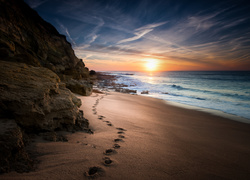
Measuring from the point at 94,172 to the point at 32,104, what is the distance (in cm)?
170

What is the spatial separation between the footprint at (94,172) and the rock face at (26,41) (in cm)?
389

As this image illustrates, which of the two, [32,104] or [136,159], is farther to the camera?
[32,104]

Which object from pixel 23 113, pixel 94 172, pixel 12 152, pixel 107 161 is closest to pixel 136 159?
pixel 107 161

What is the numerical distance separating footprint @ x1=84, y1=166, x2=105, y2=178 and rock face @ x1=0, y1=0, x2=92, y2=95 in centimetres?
389

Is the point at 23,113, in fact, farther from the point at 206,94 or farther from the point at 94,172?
the point at 206,94

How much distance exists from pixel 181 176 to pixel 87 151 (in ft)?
5.27

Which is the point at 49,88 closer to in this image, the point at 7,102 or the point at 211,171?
the point at 7,102

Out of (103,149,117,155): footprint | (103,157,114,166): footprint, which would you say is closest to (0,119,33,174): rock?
(103,157,114,166): footprint

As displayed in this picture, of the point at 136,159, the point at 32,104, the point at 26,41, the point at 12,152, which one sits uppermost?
the point at 26,41

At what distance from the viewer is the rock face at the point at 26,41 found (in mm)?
3729

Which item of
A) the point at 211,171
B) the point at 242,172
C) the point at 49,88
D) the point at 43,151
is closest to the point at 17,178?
the point at 43,151

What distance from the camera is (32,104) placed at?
7.11 ft

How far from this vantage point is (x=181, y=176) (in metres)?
1.79

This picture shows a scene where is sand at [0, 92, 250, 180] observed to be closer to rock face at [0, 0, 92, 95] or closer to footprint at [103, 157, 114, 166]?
footprint at [103, 157, 114, 166]
